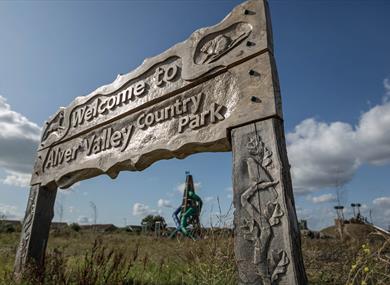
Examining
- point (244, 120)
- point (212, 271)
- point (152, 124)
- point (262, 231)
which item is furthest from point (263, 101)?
point (212, 271)

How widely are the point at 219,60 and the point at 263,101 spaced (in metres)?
0.70

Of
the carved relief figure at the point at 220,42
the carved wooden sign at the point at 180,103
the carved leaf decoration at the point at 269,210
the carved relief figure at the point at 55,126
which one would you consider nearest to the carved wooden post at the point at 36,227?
the carved wooden sign at the point at 180,103

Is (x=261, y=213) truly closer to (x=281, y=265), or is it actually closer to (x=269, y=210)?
(x=269, y=210)

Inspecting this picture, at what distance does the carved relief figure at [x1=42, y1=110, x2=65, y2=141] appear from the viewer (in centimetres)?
469

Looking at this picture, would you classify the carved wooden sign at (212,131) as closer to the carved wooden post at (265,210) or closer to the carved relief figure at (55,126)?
the carved wooden post at (265,210)

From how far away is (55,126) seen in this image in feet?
15.8

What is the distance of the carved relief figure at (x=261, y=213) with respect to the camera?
1854 millimetres

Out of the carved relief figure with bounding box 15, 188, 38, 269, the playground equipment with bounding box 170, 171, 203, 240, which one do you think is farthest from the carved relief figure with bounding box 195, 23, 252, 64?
the playground equipment with bounding box 170, 171, 203, 240

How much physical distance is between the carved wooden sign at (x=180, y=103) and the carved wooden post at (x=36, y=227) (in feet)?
0.81

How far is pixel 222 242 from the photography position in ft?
11.1

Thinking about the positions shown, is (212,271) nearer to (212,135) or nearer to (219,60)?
(212,135)

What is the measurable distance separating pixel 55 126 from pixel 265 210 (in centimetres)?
403

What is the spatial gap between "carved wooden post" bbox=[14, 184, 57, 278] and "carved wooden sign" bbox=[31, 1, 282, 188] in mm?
248

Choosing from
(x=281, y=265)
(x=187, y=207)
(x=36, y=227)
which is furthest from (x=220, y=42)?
(x=187, y=207)
